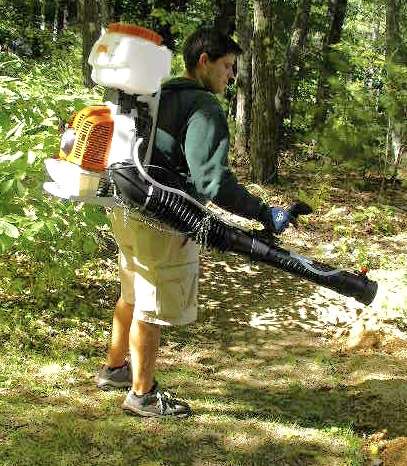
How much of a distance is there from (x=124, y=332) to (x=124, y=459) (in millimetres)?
803

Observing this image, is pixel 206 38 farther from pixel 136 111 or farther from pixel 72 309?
pixel 72 309

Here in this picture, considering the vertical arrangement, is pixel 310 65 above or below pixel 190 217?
above

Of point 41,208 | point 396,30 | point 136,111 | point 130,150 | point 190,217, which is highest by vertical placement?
→ point 396,30

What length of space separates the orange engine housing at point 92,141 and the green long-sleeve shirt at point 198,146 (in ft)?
0.92

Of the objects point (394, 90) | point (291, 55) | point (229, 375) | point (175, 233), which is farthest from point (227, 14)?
point (175, 233)

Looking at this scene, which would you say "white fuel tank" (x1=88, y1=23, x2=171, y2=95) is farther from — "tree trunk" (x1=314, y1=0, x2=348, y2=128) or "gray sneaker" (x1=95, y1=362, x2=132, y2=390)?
"tree trunk" (x1=314, y1=0, x2=348, y2=128)

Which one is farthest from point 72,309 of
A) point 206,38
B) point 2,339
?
point 206,38

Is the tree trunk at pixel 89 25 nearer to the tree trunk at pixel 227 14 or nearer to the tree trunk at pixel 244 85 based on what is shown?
the tree trunk at pixel 244 85

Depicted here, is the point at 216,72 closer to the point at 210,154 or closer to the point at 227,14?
the point at 210,154

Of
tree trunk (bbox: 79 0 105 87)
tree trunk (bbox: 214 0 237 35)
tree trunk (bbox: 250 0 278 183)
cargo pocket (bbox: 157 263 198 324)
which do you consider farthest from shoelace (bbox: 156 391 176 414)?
tree trunk (bbox: 214 0 237 35)

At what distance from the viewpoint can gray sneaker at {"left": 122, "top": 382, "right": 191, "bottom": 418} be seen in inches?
136

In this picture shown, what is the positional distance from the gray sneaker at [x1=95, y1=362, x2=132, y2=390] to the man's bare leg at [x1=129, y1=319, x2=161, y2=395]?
34 cm

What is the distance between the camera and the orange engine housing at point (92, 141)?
2871 mm

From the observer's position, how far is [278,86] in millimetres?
10469
